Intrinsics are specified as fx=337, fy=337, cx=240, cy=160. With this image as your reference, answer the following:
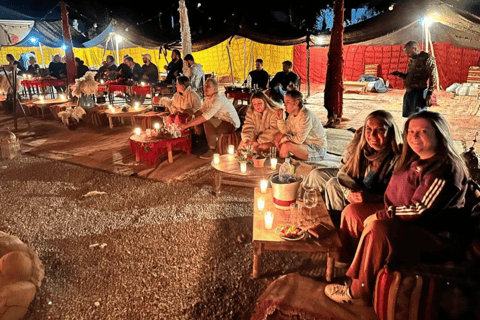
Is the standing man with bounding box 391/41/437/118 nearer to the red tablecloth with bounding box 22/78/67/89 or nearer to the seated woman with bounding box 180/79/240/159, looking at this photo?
the seated woman with bounding box 180/79/240/159

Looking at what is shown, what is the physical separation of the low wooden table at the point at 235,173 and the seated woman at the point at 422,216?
6.69 ft

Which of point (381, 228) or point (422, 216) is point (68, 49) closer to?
point (381, 228)

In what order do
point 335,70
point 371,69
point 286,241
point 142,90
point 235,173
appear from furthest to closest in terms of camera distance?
point 371,69 → point 142,90 → point 335,70 → point 235,173 → point 286,241

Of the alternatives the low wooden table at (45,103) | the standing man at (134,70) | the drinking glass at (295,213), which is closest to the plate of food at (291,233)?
the drinking glass at (295,213)

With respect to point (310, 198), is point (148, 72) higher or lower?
higher

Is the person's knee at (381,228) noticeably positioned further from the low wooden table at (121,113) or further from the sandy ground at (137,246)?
the low wooden table at (121,113)

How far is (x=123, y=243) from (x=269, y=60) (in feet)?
61.0

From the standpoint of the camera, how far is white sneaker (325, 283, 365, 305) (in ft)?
8.56

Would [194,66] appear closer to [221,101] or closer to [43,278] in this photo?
[221,101]

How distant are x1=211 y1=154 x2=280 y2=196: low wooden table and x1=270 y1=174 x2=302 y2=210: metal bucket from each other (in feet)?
3.26

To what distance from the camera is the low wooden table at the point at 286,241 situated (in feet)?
9.12

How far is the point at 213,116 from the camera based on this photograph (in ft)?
22.6

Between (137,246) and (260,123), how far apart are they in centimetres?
287

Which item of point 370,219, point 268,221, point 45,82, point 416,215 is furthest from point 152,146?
point 45,82
